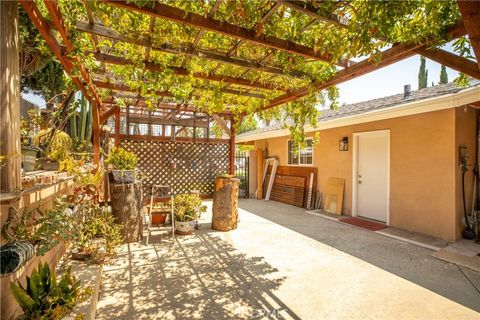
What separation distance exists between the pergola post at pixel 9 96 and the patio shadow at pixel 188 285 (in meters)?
1.64

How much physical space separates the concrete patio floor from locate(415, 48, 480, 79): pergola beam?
2.50m

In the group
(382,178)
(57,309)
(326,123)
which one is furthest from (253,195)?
(57,309)

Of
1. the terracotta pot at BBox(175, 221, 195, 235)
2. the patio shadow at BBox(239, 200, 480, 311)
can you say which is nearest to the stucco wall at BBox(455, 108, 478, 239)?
the patio shadow at BBox(239, 200, 480, 311)

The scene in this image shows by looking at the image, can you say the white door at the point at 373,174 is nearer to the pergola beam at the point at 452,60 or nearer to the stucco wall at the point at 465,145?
the stucco wall at the point at 465,145

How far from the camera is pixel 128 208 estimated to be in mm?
4586

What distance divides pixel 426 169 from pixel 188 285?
5.23 meters

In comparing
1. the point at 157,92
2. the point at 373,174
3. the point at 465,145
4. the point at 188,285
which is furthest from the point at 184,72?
the point at 465,145

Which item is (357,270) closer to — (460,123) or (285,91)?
Result: (285,91)

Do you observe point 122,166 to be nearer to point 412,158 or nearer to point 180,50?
point 180,50

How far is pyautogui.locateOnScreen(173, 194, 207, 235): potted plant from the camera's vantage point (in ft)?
17.0

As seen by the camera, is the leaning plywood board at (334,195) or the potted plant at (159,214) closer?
the potted plant at (159,214)

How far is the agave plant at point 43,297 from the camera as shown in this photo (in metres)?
1.65

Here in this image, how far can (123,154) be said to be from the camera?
474 cm

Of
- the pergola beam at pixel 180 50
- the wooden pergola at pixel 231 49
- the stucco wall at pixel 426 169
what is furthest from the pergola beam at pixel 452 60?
the stucco wall at pixel 426 169
